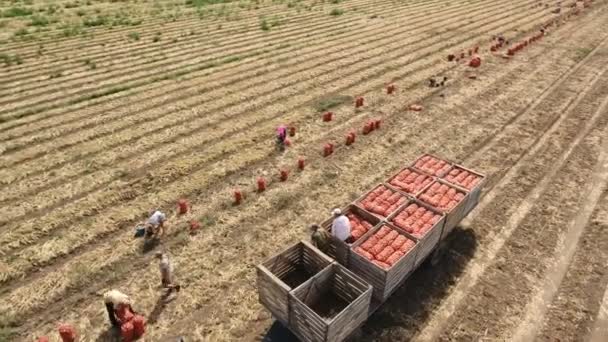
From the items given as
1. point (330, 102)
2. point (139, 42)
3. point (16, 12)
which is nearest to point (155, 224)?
point (330, 102)

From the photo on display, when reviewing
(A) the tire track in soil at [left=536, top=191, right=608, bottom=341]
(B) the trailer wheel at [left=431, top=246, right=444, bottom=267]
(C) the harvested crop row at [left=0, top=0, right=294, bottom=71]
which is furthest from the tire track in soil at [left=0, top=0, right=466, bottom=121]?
(A) the tire track in soil at [left=536, top=191, right=608, bottom=341]

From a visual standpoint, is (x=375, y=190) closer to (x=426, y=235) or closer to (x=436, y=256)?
(x=426, y=235)

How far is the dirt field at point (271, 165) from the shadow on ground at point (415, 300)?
48mm

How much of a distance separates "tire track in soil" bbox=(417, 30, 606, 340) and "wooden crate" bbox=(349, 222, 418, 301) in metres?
1.48

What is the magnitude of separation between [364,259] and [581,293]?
6.50 metres

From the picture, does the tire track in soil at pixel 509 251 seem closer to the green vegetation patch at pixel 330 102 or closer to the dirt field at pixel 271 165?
the dirt field at pixel 271 165

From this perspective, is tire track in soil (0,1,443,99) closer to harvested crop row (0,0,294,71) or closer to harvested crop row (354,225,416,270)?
harvested crop row (0,0,294,71)

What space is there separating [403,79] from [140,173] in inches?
626

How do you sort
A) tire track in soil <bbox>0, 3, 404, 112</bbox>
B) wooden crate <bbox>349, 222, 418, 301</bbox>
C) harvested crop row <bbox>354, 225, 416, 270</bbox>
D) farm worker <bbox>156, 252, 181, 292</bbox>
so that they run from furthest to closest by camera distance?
tire track in soil <bbox>0, 3, 404, 112</bbox>, farm worker <bbox>156, 252, 181, 292</bbox>, harvested crop row <bbox>354, 225, 416, 270</bbox>, wooden crate <bbox>349, 222, 418, 301</bbox>

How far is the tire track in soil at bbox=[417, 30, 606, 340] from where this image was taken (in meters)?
11.1

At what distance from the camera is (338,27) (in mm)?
36594

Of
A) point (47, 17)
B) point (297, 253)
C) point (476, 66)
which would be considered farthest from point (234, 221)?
point (47, 17)

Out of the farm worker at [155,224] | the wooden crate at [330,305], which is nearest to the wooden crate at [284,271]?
the wooden crate at [330,305]

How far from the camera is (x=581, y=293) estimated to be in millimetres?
11922
